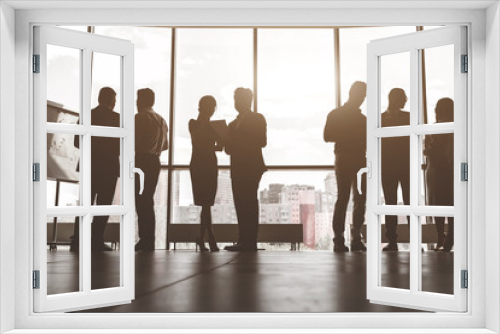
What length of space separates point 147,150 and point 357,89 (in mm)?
2155

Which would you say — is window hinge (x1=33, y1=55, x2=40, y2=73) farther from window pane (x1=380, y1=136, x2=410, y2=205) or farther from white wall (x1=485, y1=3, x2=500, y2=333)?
window pane (x1=380, y1=136, x2=410, y2=205)

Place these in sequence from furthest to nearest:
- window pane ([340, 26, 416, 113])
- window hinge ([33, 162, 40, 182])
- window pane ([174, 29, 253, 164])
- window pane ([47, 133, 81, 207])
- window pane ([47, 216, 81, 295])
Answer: window pane ([340, 26, 416, 113])
window pane ([174, 29, 253, 164])
window pane ([47, 133, 81, 207])
window pane ([47, 216, 81, 295])
window hinge ([33, 162, 40, 182])

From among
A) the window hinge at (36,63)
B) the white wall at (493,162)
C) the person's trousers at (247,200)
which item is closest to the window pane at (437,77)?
the person's trousers at (247,200)

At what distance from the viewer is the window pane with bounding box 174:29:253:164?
754 cm

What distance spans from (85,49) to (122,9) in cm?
37

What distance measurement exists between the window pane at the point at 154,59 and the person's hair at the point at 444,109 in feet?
11.3

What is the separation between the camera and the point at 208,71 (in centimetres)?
766

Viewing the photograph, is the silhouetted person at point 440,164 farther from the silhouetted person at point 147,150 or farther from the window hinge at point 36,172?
the window hinge at point 36,172

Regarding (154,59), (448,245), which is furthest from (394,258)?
(154,59)

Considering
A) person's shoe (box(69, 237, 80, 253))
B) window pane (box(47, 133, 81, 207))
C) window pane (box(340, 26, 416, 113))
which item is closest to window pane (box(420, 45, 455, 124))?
window pane (box(340, 26, 416, 113))

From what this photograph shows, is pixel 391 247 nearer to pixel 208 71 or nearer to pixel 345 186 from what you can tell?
pixel 345 186

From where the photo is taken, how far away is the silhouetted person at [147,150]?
594cm

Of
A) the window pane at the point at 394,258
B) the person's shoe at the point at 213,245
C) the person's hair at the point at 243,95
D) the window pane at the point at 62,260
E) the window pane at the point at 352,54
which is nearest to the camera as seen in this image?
the window pane at the point at 62,260

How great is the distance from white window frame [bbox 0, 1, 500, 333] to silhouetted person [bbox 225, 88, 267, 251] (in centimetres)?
323
